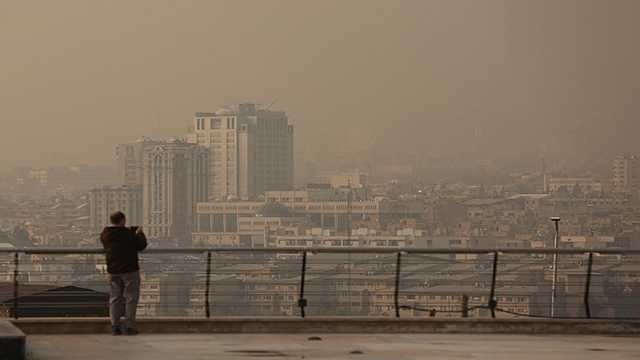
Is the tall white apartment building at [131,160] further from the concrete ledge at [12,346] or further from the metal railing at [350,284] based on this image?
the concrete ledge at [12,346]

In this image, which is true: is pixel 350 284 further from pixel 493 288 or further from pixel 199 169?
pixel 199 169

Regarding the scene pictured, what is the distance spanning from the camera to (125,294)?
2125 centimetres

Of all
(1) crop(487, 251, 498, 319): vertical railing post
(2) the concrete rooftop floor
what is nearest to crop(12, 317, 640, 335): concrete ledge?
(2) the concrete rooftop floor

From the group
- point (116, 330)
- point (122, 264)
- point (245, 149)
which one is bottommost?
point (116, 330)

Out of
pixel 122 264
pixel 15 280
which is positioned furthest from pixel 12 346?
pixel 15 280

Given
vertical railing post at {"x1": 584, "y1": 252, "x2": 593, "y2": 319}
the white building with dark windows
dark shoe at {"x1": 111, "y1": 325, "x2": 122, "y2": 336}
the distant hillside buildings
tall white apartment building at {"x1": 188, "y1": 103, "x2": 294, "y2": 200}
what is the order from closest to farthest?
dark shoe at {"x1": 111, "y1": 325, "x2": 122, "y2": 336}
vertical railing post at {"x1": 584, "y1": 252, "x2": 593, "y2": 319}
the white building with dark windows
the distant hillside buildings
tall white apartment building at {"x1": 188, "y1": 103, "x2": 294, "y2": 200}

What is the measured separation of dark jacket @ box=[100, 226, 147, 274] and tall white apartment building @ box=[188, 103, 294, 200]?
75.9 meters

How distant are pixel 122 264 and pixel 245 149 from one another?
8132 cm

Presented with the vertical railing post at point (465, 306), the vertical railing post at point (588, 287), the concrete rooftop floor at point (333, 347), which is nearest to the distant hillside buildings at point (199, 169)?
the vertical railing post at point (465, 306)

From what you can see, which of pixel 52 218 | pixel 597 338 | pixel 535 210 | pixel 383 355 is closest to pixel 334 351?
pixel 383 355

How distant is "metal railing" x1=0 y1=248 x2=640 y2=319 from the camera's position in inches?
915

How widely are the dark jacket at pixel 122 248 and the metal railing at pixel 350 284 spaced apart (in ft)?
3.42

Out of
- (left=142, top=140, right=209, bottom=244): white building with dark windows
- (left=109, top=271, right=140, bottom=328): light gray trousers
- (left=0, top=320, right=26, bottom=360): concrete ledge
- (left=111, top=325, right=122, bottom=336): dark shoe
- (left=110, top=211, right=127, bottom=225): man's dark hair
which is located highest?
(left=142, top=140, right=209, bottom=244): white building with dark windows

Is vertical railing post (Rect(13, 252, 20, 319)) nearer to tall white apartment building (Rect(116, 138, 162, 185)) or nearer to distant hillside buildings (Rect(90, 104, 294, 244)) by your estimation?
distant hillside buildings (Rect(90, 104, 294, 244))
